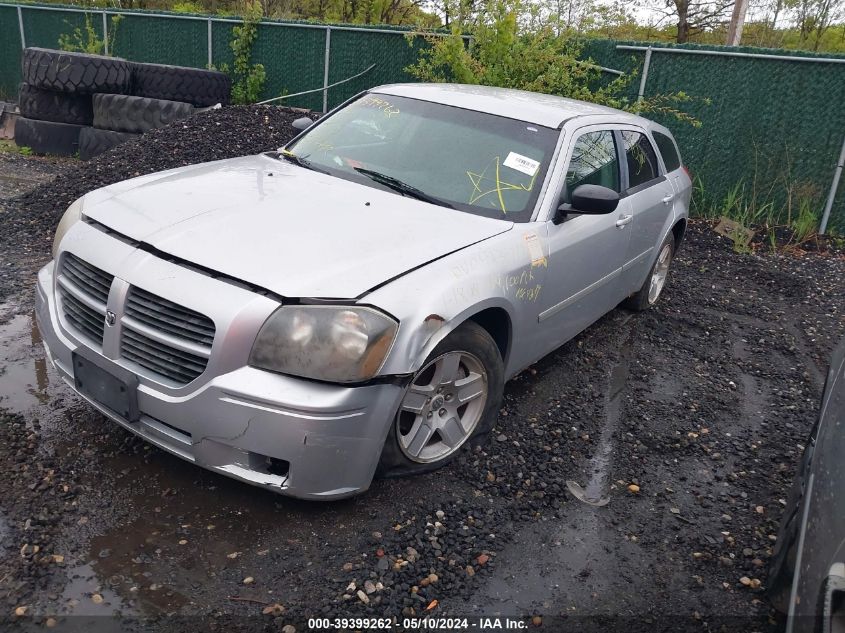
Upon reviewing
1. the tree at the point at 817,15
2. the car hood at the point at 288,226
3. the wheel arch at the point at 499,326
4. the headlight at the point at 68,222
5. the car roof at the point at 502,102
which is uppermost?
the tree at the point at 817,15

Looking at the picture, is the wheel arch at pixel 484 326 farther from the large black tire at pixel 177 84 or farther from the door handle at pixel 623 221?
the large black tire at pixel 177 84

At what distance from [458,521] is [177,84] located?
887 cm

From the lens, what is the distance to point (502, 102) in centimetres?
440

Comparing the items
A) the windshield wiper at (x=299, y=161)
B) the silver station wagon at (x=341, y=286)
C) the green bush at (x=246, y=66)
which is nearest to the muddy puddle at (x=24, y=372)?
the silver station wagon at (x=341, y=286)

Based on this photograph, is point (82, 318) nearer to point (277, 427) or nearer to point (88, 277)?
point (88, 277)

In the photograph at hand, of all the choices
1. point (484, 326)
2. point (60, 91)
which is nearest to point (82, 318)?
point (484, 326)

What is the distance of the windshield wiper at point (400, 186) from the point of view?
3.72 m

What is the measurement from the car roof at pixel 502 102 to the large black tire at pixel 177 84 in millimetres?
6410

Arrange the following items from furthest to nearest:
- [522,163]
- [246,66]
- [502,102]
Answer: [246,66], [502,102], [522,163]

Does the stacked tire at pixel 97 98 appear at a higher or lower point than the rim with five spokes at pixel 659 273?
higher

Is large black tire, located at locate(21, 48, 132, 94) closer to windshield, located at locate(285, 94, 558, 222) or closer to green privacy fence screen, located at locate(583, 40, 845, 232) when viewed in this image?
windshield, located at locate(285, 94, 558, 222)

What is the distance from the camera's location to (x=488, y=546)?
2986 mm

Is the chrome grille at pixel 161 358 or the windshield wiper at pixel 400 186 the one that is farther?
the windshield wiper at pixel 400 186

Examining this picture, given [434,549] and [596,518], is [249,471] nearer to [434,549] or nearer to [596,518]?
[434,549]
